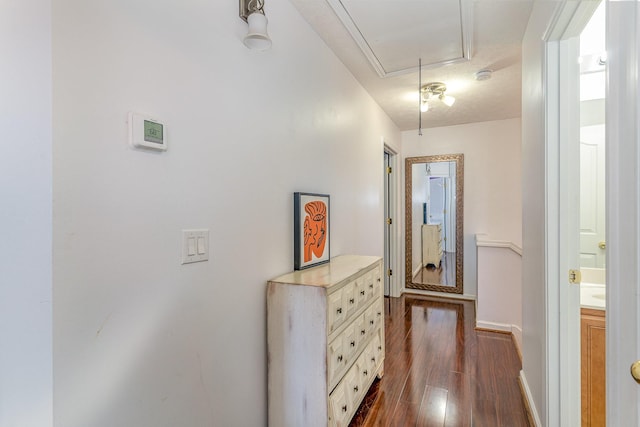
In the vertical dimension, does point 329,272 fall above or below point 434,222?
below

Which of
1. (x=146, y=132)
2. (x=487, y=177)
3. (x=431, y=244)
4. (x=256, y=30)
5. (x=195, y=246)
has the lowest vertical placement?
(x=431, y=244)

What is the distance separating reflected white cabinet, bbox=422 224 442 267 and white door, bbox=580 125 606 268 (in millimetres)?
2335

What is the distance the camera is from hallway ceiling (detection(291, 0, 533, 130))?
6.06 ft

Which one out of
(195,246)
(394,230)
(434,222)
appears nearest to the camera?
(195,246)

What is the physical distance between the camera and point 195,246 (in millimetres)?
1205

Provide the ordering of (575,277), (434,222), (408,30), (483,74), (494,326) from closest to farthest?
(575,277)
(408,30)
(483,74)
(494,326)
(434,222)

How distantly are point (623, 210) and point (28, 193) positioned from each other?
1506 mm

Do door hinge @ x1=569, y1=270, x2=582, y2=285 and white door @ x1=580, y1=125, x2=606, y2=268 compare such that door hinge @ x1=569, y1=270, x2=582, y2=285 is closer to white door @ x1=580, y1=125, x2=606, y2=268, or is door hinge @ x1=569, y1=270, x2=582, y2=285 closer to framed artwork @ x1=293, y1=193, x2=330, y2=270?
white door @ x1=580, y1=125, x2=606, y2=268

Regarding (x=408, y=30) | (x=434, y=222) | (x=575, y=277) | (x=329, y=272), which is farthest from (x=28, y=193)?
(x=434, y=222)

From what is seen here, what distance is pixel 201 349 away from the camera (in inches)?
48.8

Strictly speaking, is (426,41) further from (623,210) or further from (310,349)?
(310,349)

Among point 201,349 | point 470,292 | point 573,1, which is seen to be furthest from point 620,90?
point 470,292

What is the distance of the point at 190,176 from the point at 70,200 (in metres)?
0.41

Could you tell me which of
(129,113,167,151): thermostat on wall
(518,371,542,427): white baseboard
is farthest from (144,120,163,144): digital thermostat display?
(518,371,542,427): white baseboard
